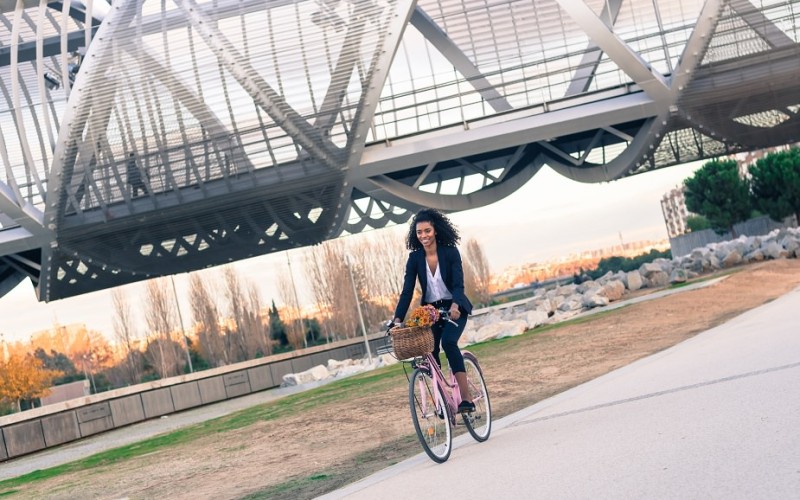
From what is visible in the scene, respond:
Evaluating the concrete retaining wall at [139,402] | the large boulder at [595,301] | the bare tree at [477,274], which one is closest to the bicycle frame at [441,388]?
the concrete retaining wall at [139,402]

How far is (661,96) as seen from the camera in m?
33.2

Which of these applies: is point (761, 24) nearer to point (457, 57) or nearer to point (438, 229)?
point (457, 57)

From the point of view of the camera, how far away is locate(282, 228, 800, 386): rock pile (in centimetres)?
2950

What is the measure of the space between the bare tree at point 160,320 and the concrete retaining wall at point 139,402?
563 inches

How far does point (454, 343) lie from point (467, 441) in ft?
3.51

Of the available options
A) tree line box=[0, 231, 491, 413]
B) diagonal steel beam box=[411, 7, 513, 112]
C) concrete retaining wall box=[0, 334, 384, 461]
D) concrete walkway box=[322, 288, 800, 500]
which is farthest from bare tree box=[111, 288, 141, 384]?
concrete walkway box=[322, 288, 800, 500]

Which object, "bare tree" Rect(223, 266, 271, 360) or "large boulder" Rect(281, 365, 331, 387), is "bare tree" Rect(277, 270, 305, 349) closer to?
"bare tree" Rect(223, 266, 271, 360)

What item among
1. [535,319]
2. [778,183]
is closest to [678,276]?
[535,319]

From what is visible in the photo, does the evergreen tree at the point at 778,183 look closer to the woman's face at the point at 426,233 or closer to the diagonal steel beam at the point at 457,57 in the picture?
the diagonal steel beam at the point at 457,57

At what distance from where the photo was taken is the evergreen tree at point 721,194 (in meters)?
47.7

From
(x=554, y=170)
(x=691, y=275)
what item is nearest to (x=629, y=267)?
(x=554, y=170)

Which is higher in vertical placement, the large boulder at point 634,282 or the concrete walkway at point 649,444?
the large boulder at point 634,282

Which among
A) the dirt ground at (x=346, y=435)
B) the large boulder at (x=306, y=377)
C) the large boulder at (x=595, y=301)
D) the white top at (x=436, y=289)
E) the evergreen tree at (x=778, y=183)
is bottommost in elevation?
the large boulder at (x=306, y=377)

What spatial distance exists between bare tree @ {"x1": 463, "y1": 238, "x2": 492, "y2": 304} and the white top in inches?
2041
